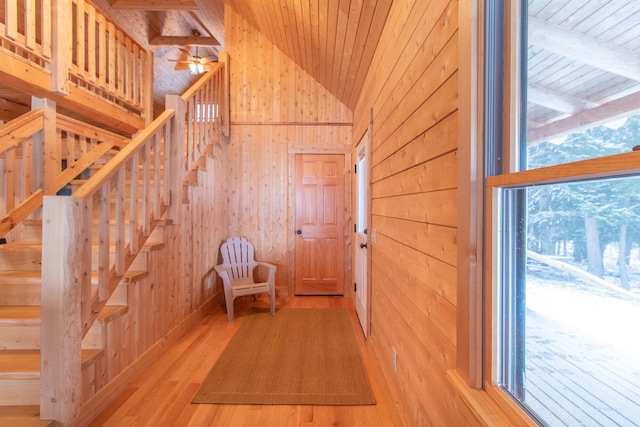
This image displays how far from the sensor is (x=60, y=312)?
4.72 feet

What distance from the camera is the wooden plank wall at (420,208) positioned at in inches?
40.4

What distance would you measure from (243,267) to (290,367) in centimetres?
181

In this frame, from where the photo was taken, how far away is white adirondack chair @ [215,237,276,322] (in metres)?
3.43

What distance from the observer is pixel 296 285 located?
416cm

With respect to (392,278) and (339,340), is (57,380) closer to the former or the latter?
(392,278)

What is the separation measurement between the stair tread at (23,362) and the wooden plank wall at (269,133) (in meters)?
2.50

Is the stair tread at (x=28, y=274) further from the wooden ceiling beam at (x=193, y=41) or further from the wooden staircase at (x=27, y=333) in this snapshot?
the wooden ceiling beam at (x=193, y=41)

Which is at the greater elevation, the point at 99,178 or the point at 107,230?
the point at 99,178

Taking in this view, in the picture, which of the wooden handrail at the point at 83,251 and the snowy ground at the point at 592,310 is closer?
the snowy ground at the point at 592,310

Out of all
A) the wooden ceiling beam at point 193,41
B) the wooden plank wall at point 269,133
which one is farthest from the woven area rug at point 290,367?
the wooden ceiling beam at point 193,41

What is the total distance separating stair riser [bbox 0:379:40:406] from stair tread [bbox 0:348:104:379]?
3 centimetres

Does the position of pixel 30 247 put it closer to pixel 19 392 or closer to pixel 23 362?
pixel 23 362

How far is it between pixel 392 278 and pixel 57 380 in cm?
186

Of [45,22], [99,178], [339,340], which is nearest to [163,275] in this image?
[99,178]
